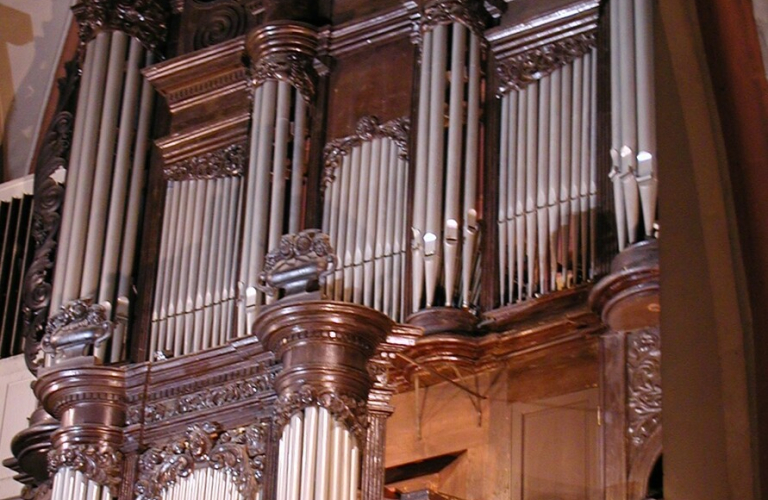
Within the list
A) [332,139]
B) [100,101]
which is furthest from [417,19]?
[100,101]

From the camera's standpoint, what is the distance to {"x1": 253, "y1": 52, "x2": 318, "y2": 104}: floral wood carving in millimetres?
10656

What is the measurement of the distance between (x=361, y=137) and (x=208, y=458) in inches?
115

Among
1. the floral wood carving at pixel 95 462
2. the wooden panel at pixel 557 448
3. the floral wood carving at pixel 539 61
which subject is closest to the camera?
the wooden panel at pixel 557 448

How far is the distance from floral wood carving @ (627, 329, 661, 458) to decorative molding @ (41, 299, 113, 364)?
3.42m

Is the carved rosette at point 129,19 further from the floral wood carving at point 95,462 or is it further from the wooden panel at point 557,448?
the wooden panel at point 557,448

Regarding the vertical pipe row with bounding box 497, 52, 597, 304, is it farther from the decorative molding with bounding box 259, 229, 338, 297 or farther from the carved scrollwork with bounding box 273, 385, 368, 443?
the carved scrollwork with bounding box 273, 385, 368, 443

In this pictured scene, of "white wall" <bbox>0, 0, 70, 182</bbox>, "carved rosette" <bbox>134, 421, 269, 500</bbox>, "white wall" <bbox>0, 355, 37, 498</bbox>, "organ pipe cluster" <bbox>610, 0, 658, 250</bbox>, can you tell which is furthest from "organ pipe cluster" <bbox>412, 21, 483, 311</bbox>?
"white wall" <bbox>0, 0, 70, 182</bbox>

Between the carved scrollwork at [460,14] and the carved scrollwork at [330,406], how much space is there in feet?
10.7

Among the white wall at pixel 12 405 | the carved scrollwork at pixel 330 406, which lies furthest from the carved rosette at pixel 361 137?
the white wall at pixel 12 405

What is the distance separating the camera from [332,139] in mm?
10438

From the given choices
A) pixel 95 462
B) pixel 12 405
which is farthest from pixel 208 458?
pixel 12 405

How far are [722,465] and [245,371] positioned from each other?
23.8 feet

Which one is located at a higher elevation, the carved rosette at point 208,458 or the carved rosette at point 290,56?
the carved rosette at point 290,56

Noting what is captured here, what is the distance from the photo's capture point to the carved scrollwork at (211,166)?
1095 cm
